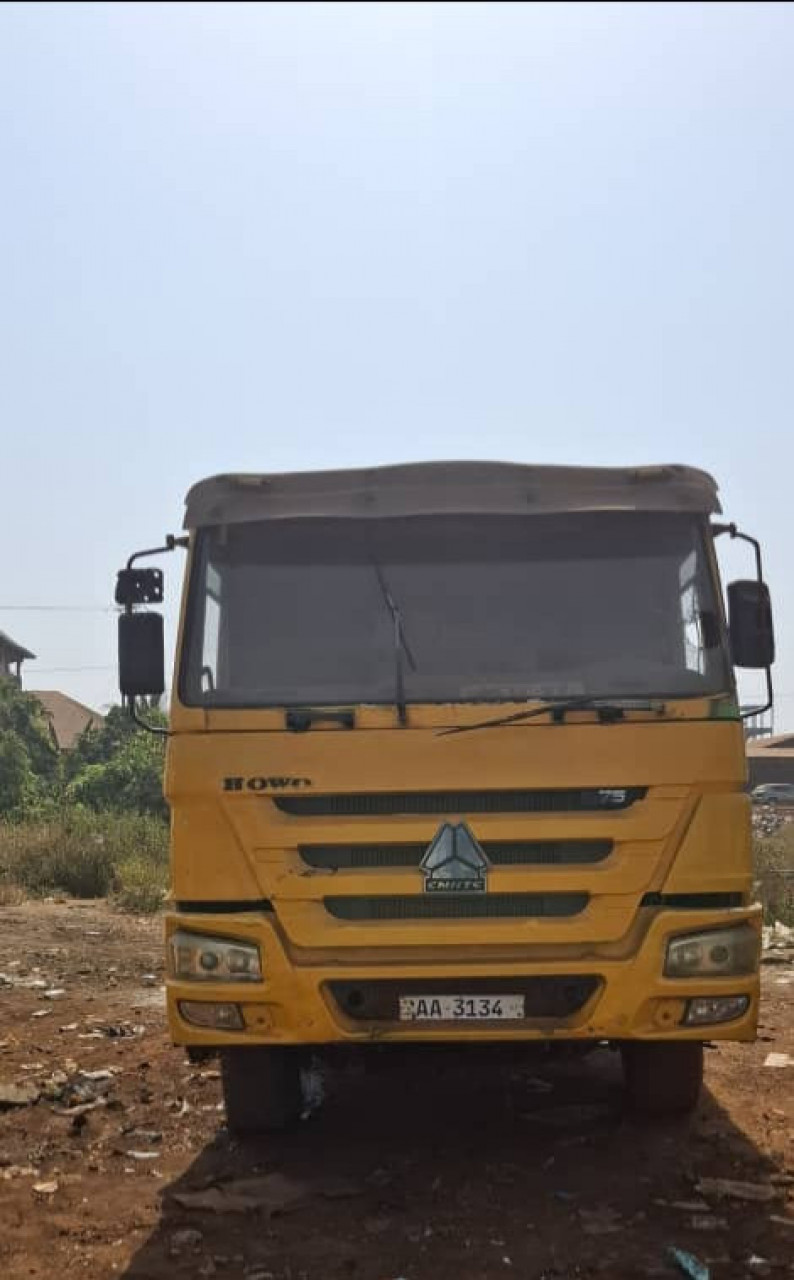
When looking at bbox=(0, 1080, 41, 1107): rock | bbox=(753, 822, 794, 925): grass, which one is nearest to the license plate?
bbox=(0, 1080, 41, 1107): rock

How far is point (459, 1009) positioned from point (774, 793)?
51.6 meters

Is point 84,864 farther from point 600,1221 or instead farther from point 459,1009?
point 600,1221

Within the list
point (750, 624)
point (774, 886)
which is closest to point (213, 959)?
point (750, 624)

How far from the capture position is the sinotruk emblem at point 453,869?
4504 millimetres

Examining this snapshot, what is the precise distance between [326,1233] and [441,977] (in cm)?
96

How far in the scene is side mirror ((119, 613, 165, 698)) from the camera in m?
5.23

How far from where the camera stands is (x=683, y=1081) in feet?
16.7

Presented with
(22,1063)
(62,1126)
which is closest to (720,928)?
(62,1126)

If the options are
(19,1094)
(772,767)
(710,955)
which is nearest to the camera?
(710,955)

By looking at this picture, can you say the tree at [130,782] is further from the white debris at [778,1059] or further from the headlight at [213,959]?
the headlight at [213,959]

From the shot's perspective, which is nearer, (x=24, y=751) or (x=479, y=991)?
(x=479, y=991)

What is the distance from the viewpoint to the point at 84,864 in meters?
15.0

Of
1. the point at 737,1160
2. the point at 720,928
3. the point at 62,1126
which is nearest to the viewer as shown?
the point at 720,928

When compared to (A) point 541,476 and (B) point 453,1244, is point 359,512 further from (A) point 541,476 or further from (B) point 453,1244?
(B) point 453,1244
